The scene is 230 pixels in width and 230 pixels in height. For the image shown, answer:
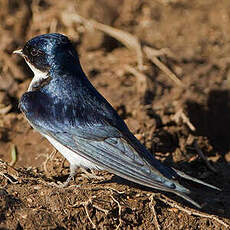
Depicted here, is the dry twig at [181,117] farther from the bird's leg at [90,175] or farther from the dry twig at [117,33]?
the bird's leg at [90,175]

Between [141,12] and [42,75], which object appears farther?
[141,12]

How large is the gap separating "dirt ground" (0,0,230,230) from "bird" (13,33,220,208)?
0.22 m

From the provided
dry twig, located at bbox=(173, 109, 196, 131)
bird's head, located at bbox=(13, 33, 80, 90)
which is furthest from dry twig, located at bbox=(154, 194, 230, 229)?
dry twig, located at bbox=(173, 109, 196, 131)

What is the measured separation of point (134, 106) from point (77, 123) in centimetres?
163

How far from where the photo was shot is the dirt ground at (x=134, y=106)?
3.94 m

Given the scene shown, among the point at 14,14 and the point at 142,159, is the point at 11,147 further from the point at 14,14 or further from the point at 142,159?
the point at 14,14

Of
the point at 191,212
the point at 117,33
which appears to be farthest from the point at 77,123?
the point at 117,33

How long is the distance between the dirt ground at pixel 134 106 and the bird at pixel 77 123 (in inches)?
8.8

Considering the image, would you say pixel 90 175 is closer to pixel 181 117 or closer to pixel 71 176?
pixel 71 176

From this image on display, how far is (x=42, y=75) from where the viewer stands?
4.49 m

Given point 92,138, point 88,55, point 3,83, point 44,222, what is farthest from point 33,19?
point 44,222

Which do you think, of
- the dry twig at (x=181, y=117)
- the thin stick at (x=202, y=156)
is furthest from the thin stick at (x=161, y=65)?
the thin stick at (x=202, y=156)

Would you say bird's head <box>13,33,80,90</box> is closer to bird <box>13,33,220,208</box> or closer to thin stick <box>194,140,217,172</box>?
bird <box>13,33,220,208</box>

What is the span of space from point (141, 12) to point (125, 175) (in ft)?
14.3
